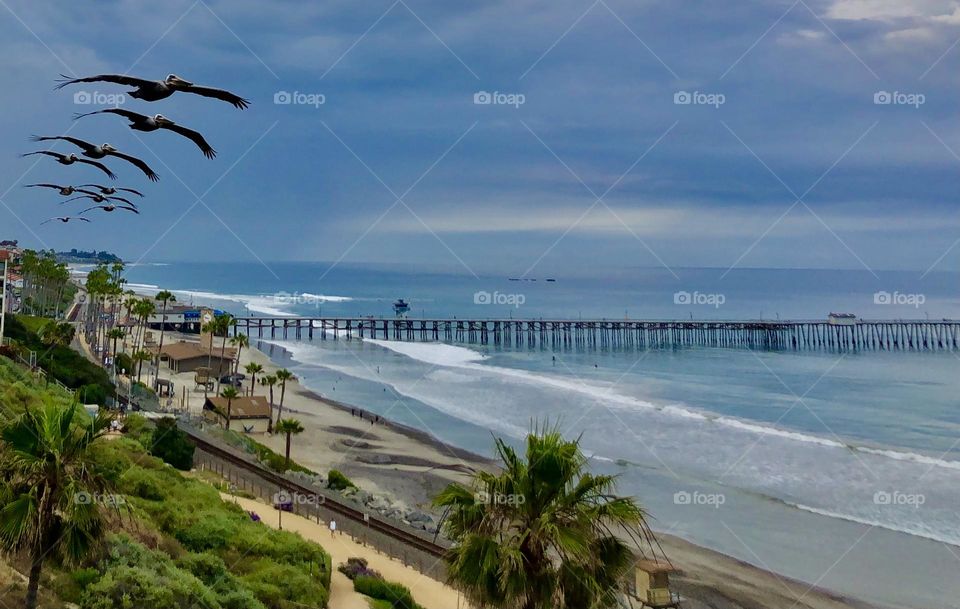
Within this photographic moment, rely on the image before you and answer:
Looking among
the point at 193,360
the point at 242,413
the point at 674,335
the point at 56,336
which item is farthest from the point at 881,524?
the point at 674,335

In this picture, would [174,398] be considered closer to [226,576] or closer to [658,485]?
[658,485]

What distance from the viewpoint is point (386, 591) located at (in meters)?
15.8

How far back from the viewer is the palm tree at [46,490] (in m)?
8.05

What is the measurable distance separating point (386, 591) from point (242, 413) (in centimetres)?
2644

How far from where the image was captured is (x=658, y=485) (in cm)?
3225

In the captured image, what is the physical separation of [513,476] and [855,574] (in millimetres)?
20414

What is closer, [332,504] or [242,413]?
[332,504]

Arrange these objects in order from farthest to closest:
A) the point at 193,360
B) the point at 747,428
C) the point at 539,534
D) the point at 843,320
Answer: the point at 843,320 → the point at 193,360 → the point at 747,428 → the point at 539,534

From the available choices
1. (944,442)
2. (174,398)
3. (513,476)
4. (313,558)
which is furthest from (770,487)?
(174,398)
